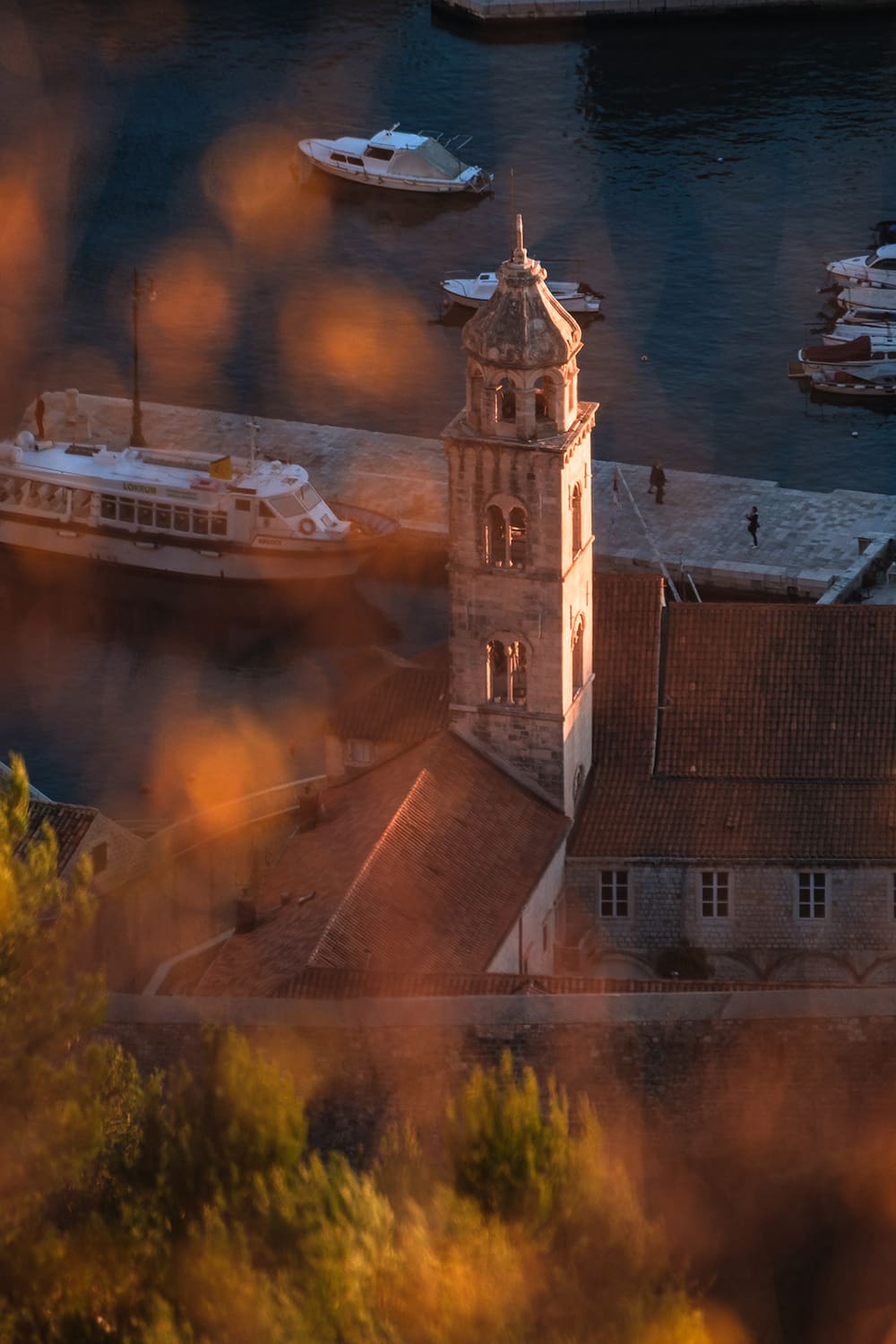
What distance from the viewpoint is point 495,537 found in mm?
85000

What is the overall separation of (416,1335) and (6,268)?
10645 cm

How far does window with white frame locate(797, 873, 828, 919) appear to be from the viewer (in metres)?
87.5

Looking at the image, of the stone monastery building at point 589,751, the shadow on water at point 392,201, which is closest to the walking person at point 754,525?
the stone monastery building at point 589,751

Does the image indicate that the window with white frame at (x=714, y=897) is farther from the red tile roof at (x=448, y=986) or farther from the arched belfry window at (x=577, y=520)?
the red tile roof at (x=448, y=986)

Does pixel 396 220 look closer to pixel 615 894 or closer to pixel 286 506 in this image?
pixel 286 506

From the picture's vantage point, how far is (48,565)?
419 ft

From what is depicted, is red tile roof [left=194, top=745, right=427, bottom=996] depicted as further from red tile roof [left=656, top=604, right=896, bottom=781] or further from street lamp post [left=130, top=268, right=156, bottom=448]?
street lamp post [left=130, top=268, right=156, bottom=448]

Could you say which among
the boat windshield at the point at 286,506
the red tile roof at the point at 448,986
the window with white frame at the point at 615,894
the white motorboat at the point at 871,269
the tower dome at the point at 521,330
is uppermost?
the tower dome at the point at 521,330

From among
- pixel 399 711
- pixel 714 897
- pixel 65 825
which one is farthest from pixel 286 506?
pixel 714 897

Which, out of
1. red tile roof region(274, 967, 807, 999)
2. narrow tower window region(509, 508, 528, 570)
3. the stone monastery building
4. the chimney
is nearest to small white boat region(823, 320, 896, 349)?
the stone monastery building

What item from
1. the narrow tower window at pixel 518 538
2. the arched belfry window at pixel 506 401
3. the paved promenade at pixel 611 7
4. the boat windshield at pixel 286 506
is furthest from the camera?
the paved promenade at pixel 611 7

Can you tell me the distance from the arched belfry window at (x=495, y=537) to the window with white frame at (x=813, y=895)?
12111 mm

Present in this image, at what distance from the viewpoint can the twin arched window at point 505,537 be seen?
84500 mm

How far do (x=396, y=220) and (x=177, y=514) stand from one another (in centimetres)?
4428
